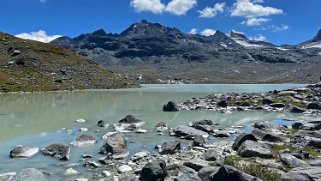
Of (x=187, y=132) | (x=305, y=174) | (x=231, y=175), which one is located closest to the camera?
(x=305, y=174)

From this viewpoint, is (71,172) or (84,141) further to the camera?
(84,141)

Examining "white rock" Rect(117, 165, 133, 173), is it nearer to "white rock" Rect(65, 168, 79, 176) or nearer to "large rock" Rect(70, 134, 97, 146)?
"white rock" Rect(65, 168, 79, 176)

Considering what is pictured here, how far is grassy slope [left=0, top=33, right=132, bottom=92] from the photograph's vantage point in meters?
114

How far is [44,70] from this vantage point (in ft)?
432

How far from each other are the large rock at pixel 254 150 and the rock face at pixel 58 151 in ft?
35.8

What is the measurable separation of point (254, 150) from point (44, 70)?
392 ft

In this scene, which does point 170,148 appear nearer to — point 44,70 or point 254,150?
point 254,150

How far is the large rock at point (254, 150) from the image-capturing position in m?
22.1

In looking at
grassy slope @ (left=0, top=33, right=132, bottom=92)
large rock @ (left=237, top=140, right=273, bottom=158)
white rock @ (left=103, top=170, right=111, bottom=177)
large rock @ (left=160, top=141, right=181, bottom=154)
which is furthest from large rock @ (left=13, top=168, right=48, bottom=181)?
grassy slope @ (left=0, top=33, right=132, bottom=92)

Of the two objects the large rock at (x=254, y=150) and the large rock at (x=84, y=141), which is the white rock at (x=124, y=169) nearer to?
the large rock at (x=254, y=150)

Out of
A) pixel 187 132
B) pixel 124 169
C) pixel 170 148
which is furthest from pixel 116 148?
pixel 187 132

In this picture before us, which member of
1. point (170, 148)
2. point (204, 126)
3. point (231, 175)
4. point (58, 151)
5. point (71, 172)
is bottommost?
point (71, 172)

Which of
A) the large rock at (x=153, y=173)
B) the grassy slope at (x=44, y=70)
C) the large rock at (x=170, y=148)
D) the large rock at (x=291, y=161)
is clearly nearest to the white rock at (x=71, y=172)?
the large rock at (x=153, y=173)

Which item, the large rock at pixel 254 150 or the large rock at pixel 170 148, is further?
the large rock at pixel 170 148
